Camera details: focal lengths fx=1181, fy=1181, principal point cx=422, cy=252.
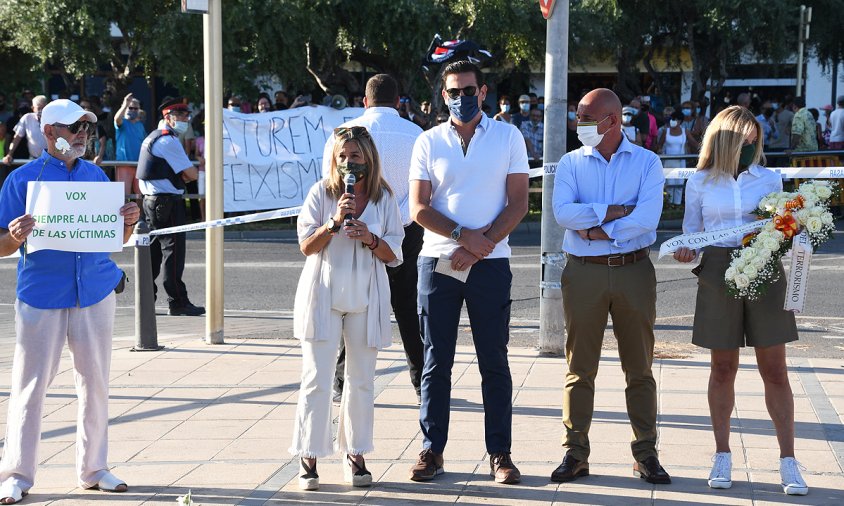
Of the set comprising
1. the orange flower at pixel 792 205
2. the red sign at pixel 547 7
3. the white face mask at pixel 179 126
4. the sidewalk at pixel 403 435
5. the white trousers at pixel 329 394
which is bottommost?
the sidewalk at pixel 403 435

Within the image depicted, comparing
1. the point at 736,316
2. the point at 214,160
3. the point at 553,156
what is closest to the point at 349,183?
the point at 736,316

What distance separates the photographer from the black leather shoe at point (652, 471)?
222 inches

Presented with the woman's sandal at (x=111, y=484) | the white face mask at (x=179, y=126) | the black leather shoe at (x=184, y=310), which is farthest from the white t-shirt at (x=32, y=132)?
the woman's sandal at (x=111, y=484)

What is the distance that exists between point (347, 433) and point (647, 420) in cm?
146

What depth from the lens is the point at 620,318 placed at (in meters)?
5.73

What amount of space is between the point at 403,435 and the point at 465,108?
1.92 metres

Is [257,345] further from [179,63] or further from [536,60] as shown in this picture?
[536,60]

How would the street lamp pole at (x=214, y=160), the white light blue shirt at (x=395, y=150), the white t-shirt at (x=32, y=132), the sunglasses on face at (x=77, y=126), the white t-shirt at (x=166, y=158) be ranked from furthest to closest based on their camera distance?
the white t-shirt at (x=32, y=132), the white t-shirt at (x=166, y=158), the street lamp pole at (x=214, y=160), the white light blue shirt at (x=395, y=150), the sunglasses on face at (x=77, y=126)

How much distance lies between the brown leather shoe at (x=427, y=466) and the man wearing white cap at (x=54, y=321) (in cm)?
139

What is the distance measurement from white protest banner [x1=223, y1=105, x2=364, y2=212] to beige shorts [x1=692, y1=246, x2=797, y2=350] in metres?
13.8

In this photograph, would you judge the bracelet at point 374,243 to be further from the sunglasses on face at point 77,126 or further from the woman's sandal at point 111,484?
the woman's sandal at point 111,484

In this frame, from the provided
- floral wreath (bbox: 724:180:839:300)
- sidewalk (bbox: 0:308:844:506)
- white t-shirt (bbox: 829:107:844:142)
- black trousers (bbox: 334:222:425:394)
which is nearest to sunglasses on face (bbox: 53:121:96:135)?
sidewalk (bbox: 0:308:844:506)

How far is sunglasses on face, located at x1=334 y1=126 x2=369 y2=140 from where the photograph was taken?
18.5 feet

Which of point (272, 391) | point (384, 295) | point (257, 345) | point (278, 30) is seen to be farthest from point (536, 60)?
point (384, 295)
